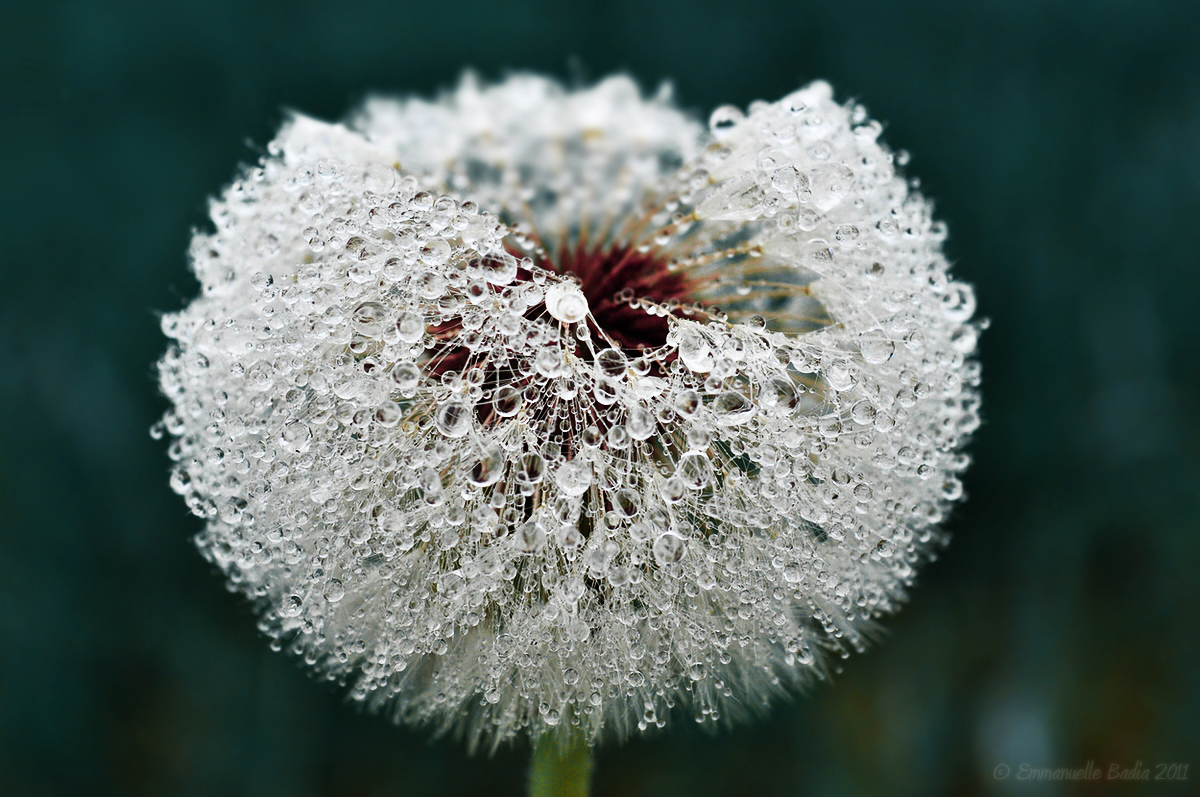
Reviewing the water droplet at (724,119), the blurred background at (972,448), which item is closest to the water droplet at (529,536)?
the water droplet at (724,119)

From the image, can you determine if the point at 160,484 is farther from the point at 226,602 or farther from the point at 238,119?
the point at 238,119

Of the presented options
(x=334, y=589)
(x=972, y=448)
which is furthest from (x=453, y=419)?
(x=972, y=448)

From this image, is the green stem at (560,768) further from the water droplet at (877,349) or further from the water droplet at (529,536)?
the water droplet at (877,349)

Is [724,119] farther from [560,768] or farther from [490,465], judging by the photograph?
[560,768]

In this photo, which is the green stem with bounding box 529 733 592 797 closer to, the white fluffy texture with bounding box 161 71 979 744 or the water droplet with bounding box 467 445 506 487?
the white fluffy texture with bounding box 161 71 979 744

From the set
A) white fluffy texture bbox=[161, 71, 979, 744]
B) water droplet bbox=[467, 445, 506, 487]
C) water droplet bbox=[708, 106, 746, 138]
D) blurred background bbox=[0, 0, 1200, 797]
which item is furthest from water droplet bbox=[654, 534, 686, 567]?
blurred background bbox=[0, 0, 1200, 797]

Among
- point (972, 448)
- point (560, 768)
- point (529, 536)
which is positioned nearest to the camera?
point (529, 536)
